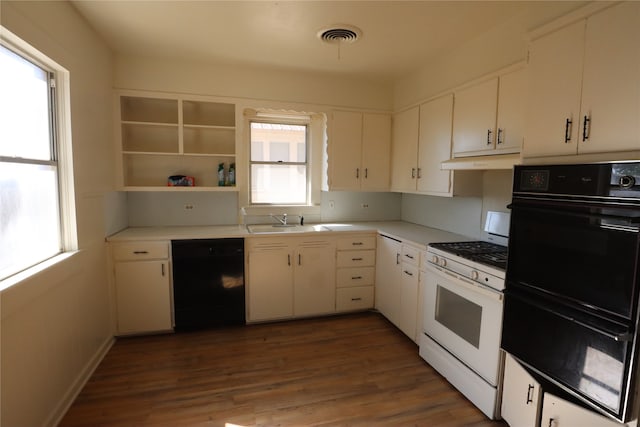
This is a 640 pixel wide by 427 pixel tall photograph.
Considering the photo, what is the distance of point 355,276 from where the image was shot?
3.50 meters

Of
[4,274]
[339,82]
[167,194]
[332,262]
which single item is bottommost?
[332,262]

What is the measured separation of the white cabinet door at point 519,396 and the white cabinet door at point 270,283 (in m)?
1.97

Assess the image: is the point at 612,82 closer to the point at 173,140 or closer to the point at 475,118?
the point at 475,118

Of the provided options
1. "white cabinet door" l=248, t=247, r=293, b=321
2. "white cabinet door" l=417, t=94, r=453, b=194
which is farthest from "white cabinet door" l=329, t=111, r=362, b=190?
"white cabinet door" l=248, t=247, r=293, b=321

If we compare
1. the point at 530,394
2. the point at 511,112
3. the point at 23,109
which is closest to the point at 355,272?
the point at 530,394

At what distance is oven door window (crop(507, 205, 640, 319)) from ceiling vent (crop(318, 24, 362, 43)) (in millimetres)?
1719

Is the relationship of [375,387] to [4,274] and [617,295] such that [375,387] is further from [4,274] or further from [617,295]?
[4,274]

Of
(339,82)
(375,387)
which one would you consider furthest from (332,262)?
(339,82)

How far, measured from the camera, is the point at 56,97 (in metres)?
2.09

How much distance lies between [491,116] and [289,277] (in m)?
2.26

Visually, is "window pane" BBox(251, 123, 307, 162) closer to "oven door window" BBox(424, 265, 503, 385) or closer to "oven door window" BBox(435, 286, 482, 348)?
"oven door window" BBox(424, 265, 503, 385)

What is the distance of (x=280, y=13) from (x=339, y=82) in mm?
1499

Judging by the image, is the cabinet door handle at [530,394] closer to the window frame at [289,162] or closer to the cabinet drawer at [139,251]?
the window frame at [289,162]

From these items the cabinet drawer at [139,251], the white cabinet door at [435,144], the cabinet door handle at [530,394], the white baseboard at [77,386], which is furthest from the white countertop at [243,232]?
the cabinet door handle at [530,394]
